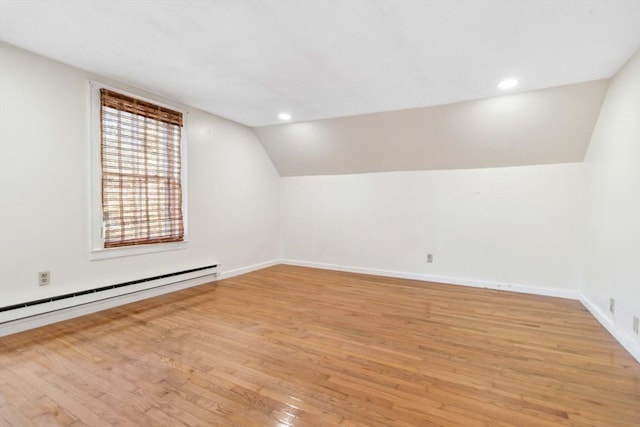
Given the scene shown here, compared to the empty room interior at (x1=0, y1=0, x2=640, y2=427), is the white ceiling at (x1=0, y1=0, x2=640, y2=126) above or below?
above

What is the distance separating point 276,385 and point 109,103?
309 centimetres

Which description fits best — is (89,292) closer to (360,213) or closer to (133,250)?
(133,250)

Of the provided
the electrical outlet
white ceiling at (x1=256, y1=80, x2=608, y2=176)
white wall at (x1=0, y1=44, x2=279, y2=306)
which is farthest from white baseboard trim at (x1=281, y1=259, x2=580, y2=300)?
the electrical outlet

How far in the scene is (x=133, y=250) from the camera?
326 cm

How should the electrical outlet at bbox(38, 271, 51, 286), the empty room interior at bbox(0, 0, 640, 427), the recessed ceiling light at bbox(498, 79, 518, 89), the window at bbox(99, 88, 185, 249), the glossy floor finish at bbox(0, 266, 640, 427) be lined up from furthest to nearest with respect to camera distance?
the window at bbox(99, 88, 185, 249) < the recessed ceiling light at bbox(498, 79, 518, 89) < the electrical outlet at bbox(38, 271, 51, 286) < the empty room interior at bbox(0, 0, 640, 427) < the glossy floor finish at bbox(0, 266, 640, 427)

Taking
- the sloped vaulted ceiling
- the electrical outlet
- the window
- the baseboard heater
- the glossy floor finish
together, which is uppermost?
the sloped vaulted ceiling

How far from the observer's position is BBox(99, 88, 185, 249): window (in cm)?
302

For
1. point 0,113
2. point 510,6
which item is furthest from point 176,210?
point 510,6

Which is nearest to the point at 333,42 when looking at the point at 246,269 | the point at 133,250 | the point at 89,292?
the point at 133,250

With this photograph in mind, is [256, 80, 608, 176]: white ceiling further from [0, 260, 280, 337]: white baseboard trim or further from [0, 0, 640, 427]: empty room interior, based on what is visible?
[0, 260, 280, 337]: white baseboard trim

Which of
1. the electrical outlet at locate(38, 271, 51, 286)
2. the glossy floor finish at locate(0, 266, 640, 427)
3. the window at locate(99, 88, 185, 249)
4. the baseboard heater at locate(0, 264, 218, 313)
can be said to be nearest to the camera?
the glossy floor finish at locate(0, 266, 640, 427)

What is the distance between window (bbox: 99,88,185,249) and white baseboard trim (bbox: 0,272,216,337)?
546 millimetres

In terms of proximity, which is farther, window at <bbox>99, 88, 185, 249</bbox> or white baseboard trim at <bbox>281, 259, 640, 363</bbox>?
window at <bbox>99, 88, 185, 249</bbox>

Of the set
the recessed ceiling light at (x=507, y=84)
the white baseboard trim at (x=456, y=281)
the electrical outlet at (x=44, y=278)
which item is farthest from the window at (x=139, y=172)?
the recessed ceiling light at (x=507, y=84)
